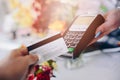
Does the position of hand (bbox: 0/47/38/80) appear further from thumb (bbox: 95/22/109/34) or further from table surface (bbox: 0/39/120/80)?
thumb (bbox: 95/22/109/34)

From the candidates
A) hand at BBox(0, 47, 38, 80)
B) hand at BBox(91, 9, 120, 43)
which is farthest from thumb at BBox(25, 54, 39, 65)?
hand at BBox(91, 9, 120, 43)

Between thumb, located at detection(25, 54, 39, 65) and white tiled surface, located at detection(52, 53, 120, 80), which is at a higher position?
thumb, located at detection(25, 54, 39, 65)

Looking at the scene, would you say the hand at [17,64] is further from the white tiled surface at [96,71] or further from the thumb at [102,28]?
the thumb at [102,28]

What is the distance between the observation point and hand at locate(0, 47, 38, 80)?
94cm

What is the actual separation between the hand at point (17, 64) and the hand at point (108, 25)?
254 mm

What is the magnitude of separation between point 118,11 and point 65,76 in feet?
1.05

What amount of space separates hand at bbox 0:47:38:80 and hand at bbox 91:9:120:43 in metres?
0.25

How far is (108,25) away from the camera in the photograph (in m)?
0.93

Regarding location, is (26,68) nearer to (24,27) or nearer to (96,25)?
(24,27)

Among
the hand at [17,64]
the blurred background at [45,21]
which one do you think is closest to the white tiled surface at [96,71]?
the blurred background at [45,21]

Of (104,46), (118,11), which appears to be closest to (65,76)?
(104,46)

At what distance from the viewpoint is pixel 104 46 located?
95 cm

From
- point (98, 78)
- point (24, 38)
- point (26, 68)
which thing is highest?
point (24, 38)

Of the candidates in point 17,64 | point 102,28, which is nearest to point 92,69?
point 102,28
